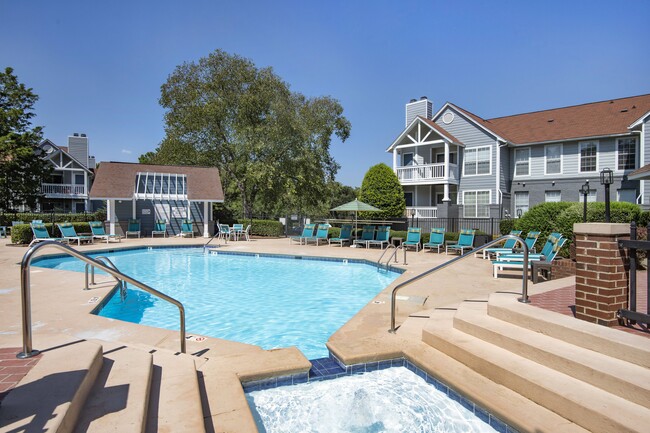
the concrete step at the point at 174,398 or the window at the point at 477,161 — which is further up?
the window at the point at 477,161

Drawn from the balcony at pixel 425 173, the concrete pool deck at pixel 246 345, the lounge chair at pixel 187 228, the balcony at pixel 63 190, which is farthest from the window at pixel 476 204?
the balcony at pixel 63 190

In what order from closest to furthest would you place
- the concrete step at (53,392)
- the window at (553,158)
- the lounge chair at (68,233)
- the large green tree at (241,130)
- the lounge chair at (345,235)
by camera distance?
the concrete step at (53,392), the lounge chair at (68,233), the lounge chair at (345,235), the window at (553,158), the large green tree at (241,130)

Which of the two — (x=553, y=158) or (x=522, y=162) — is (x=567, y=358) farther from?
(x=522, y=162)

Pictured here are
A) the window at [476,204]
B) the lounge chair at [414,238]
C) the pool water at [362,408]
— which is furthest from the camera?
the window at [476,204]

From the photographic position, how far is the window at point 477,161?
22891 millimetres

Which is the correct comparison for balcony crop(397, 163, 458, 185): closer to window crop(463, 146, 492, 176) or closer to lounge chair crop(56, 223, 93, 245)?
window crop(463, 146, 492, 176)

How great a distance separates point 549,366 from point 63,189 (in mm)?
43066

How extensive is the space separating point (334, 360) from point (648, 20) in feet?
54.0

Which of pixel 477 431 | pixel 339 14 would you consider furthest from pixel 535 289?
pixel 339 14

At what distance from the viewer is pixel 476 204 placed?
76.2 feet

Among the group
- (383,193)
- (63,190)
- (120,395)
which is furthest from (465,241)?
(63,190)

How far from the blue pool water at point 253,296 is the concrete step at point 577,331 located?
107 inches

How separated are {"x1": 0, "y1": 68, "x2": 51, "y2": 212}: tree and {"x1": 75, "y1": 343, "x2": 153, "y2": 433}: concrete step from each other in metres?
32.4

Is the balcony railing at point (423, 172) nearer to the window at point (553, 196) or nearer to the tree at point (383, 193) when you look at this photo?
the tree at point (383, 193)
